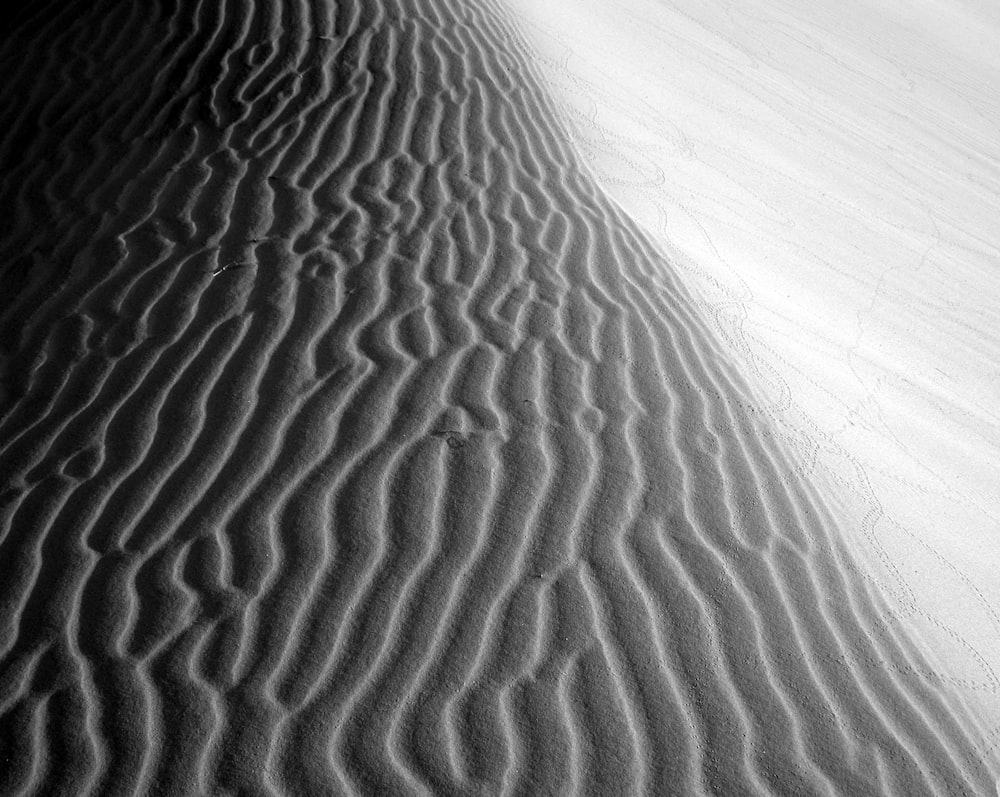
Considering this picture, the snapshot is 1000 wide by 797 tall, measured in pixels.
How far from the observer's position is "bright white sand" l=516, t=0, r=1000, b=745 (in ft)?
13.4

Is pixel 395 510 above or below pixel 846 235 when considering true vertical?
below

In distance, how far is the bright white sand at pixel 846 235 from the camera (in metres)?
4.10

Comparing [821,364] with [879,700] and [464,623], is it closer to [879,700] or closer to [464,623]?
[879,700]

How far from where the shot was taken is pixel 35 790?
2.70 metres

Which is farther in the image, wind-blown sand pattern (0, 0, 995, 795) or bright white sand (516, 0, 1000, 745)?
bright white sand (516, 0, 1000, 745)

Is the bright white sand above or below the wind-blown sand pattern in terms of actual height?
above

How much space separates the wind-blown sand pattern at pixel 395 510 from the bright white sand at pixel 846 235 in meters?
0.41

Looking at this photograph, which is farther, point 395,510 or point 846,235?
point 846,235

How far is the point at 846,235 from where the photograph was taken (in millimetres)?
7133

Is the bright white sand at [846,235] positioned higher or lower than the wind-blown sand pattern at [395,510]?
higher

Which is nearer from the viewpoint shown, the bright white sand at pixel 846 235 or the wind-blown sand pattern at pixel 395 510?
the wind-blown sand pattern at pixel 395 510

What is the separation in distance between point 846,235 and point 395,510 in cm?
489

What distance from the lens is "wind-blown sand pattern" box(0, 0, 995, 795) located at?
9.41 feet

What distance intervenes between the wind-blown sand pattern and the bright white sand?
1.34 ft
